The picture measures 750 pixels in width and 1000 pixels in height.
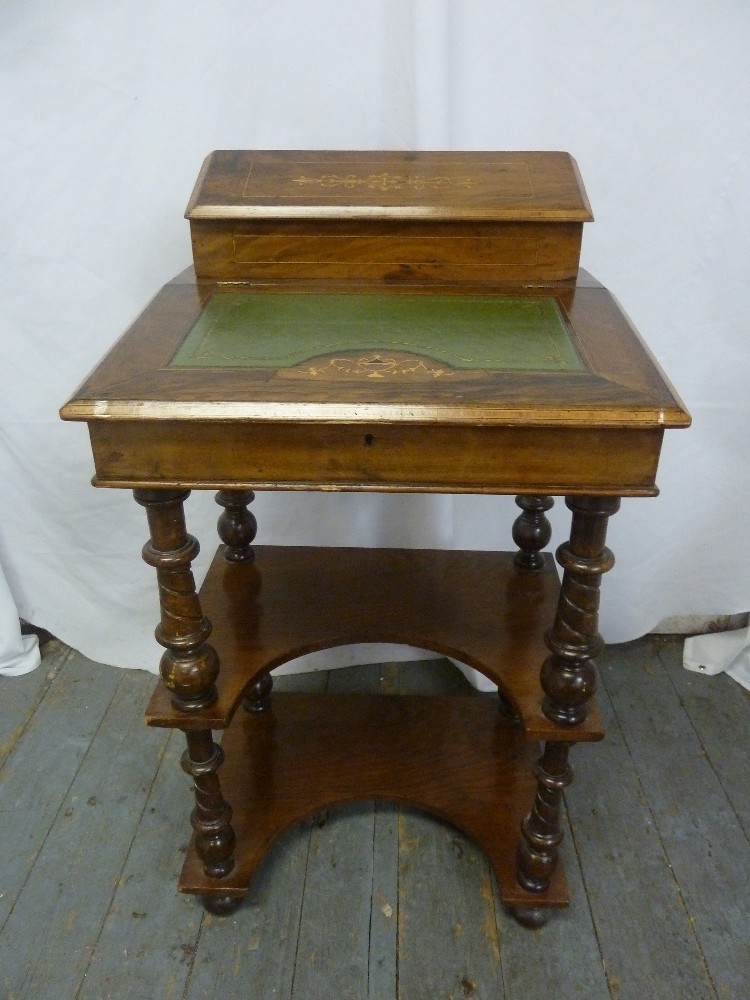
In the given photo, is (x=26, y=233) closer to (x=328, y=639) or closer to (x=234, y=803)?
(x=328, y=639)

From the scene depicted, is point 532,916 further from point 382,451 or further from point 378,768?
point 382,451

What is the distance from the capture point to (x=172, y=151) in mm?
1858

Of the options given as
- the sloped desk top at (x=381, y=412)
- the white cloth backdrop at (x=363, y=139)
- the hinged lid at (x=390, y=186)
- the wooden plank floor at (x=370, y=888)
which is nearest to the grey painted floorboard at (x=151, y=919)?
the wooden plank floor at (x=370, y=888)

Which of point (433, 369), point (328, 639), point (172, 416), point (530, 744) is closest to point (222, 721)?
point (328, 639)

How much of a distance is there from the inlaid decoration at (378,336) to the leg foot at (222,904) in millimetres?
1055

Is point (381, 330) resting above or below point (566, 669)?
above

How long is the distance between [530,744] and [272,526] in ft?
2.76

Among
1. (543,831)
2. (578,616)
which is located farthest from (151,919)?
(578,616)

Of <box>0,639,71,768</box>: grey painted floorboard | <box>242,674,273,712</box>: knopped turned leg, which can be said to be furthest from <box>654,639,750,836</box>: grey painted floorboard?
<box>0,639,71,768</box>: grey painted floorboard

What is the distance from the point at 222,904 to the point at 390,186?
139 cm

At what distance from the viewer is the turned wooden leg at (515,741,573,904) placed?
4.95 feet

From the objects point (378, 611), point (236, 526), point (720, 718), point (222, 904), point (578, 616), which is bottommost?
point (720, 718)

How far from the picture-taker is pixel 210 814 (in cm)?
159

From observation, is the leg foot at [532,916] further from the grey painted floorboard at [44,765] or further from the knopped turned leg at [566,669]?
the grey painted floorboard at [44,765]
